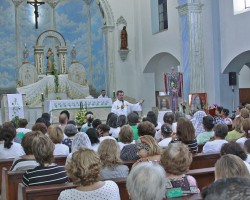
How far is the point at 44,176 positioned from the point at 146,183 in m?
1.96

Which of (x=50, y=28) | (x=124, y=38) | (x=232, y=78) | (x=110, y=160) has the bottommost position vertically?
(x=110, y=160)

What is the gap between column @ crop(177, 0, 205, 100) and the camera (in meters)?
15.2

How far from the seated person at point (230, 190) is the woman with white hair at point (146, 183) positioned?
3.36 ft

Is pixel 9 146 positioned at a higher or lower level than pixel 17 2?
lower

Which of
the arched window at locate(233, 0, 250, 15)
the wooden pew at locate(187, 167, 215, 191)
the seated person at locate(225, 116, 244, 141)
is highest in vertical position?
the arched window at locate(233, 0, 250, 15)

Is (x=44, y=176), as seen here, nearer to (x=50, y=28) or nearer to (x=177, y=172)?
(x=177, y=172)

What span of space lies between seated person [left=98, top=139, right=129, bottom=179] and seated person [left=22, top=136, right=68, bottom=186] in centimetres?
38

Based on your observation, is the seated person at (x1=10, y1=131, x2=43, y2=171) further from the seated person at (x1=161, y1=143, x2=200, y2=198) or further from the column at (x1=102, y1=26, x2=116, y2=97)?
the column at (x1=102, y1=26, x2=116, y2=97)

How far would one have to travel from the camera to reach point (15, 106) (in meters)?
14.5

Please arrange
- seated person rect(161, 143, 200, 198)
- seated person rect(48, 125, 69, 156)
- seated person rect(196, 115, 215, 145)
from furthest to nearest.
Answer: seated person rect(196, 115, 215, 145) → seated person rect(48, 125, 69, 156) → seated person rect(161, 143, 200, 198)

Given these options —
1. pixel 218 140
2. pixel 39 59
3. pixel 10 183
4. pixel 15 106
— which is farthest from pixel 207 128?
pixel 39 59

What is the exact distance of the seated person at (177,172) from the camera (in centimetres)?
337

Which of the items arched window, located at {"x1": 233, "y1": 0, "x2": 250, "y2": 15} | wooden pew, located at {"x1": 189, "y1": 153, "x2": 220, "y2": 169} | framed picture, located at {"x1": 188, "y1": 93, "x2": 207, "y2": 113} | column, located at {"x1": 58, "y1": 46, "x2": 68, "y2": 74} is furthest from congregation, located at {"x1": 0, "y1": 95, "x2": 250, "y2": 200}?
column, located at {"x1": 58, "y1": 46, "x2": 68, "y2": 74}

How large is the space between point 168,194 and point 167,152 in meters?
0.40
